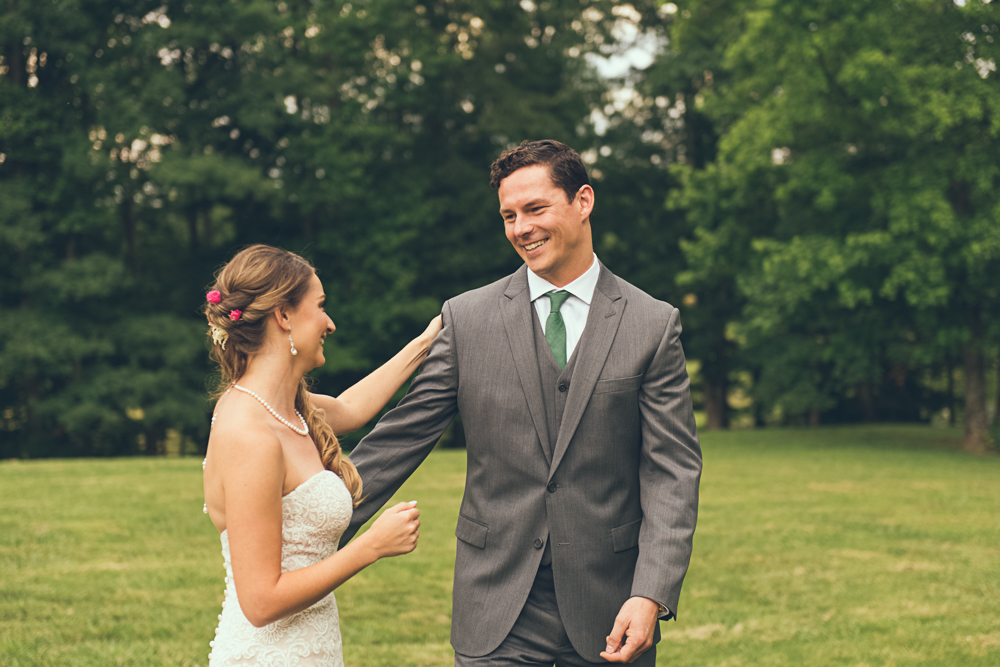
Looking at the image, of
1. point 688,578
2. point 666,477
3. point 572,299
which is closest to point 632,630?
point 666,477

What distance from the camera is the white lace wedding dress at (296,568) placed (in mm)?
2727

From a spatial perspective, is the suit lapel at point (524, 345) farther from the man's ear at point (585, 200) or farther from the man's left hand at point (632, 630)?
the man's left hand at point (632, 630)

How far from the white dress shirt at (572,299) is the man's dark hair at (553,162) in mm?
277

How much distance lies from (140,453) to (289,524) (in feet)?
97.9

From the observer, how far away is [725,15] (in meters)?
25.6

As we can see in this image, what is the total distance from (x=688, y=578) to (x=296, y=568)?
23.5ft

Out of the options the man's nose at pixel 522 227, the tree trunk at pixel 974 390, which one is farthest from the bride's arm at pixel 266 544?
the tree trunk at pixel 974 390

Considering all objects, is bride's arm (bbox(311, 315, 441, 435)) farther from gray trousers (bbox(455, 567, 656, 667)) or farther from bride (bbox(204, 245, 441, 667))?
gray trousers (bbox(455, 567, 656, 667))

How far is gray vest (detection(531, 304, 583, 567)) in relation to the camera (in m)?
2.90

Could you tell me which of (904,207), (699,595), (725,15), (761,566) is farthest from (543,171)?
(725,15)

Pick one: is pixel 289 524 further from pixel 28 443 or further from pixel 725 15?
pixel 28 443

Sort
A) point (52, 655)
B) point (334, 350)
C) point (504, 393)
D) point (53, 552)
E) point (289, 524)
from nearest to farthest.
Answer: point (289, 524)
point (504, 393)
point (52, 655)
point (53, 552)
point (334, 350)

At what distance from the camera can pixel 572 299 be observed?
122 inches

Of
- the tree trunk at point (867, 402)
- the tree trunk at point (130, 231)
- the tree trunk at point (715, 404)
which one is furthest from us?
the tree trunk at point (867, 402)
